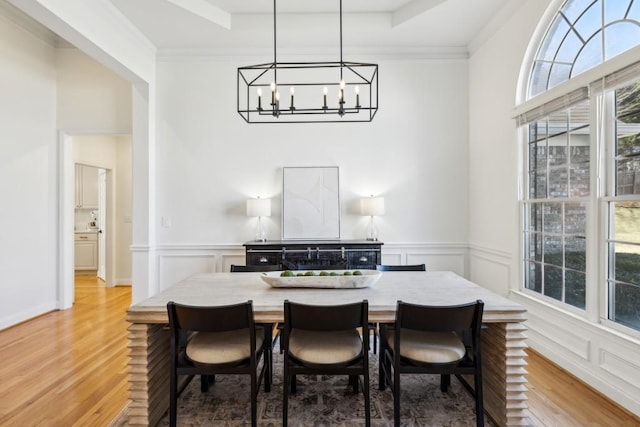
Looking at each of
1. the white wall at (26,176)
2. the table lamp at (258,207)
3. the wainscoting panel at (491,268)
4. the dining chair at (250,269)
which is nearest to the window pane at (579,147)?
Answer: the wainscoting panel at (491,268)

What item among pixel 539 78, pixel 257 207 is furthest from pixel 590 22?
pixel 257 207

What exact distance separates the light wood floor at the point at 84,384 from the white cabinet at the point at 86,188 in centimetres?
374

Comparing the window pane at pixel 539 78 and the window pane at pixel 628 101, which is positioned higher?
the window pane at pixel 539 78

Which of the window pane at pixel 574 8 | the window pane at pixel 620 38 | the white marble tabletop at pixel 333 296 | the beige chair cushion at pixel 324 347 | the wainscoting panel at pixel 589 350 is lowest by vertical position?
the wainscoting panel at pixel 589 350

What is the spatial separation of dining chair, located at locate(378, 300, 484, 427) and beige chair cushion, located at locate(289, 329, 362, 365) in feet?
0.76

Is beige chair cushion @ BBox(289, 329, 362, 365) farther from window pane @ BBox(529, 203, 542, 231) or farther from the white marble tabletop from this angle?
window pane @ BBox(529, 203, 542, 231)

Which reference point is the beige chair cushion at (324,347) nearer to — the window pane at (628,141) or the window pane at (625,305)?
the window pane at (625,305)

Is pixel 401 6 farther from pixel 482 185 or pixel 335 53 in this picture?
pixel 482 185

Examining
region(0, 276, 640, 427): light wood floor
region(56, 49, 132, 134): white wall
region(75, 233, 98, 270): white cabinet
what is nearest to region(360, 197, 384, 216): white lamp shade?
region(0, 276, 640, 427): light wood floor

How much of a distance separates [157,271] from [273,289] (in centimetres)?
262

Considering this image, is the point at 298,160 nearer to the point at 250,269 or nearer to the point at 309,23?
the point at 309,23

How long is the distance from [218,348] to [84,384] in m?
1.41

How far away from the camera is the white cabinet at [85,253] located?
6449 millimetres

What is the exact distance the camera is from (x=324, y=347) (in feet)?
5.84
